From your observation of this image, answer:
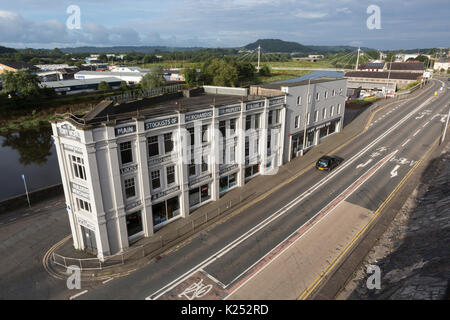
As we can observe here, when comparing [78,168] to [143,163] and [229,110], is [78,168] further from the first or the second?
[229,110]

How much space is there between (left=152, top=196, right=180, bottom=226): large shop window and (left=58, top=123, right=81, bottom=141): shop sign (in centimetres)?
872

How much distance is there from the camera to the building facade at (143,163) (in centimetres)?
1983

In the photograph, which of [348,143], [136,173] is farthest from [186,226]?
[348,143]

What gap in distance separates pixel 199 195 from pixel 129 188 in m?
8.21

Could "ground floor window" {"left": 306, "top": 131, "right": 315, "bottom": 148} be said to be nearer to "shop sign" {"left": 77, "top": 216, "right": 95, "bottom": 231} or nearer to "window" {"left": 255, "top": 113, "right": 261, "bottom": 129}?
"window" {"left": 255, "top": 113, "right": 261, "bottom": 129}

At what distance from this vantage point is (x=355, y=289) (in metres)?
17.6

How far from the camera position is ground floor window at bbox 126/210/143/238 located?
22.9 m

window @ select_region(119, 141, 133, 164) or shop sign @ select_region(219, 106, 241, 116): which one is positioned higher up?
shop sign @ select_region(219, 106, 241, 116)

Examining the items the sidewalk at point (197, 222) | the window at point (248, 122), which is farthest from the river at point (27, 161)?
the window at point (248, 122)

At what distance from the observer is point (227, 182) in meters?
31.6

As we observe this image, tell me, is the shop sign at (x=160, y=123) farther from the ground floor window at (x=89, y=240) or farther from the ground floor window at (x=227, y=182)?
the ground floor window at (x=227, y=182)

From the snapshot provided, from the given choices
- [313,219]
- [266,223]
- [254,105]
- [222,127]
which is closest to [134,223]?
[266,223]

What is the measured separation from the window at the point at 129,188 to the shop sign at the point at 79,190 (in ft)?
9.14

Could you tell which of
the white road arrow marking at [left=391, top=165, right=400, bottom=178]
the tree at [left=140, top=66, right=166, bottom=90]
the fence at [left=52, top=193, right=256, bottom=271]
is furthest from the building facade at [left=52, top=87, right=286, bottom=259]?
the tree at [left=140, top=66, right=166, bottom=90]
